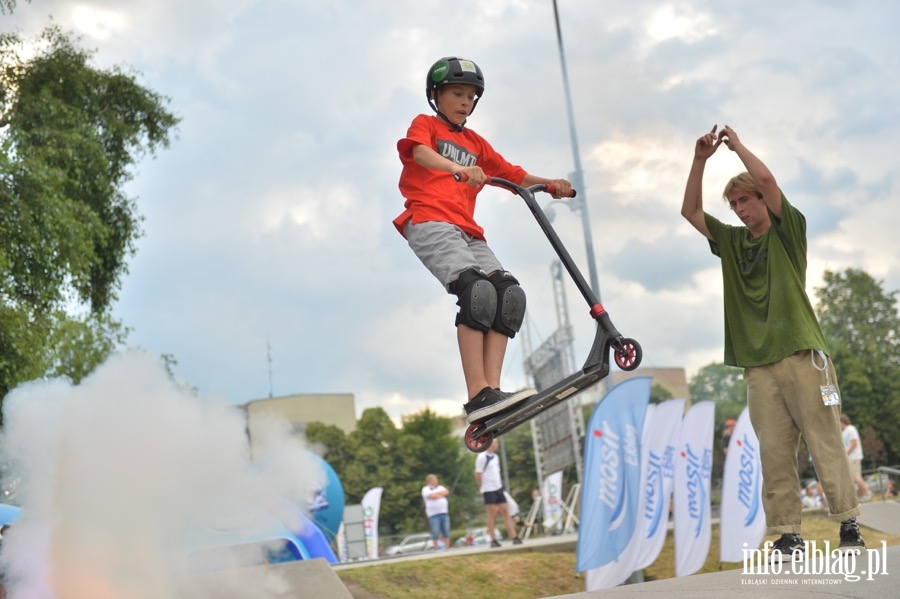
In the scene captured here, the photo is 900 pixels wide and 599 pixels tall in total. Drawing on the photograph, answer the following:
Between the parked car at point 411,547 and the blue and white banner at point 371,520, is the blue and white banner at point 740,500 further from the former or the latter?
the blue and white banner at point 371,520

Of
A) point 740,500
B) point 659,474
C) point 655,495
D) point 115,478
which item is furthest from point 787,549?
point 740,500

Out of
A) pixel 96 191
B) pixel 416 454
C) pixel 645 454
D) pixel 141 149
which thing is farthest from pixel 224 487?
pixel 416 454

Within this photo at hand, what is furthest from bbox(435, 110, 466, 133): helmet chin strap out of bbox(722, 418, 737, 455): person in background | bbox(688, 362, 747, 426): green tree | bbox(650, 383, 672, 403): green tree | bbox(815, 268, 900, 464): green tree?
bbox(688, 362, 747, 426): green tree

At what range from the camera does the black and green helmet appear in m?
5.42

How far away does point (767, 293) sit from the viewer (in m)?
5.77

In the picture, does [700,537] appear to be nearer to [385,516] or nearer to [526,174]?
[526,174]

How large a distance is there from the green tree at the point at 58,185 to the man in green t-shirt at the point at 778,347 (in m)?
11.1

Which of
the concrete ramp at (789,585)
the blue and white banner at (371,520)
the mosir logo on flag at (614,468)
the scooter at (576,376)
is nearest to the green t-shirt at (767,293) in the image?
the scooter at (576,376)

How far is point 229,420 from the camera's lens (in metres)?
7.45

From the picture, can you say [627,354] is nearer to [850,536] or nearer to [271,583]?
[850,536]

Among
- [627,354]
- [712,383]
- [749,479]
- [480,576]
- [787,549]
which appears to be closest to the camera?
[627,354]

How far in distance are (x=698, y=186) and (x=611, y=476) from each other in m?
6.84

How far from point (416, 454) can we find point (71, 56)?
49647 millimetres

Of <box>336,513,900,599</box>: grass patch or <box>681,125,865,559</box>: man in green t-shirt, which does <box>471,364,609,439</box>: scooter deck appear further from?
<box>336,513,900,599</box>: grass patch
